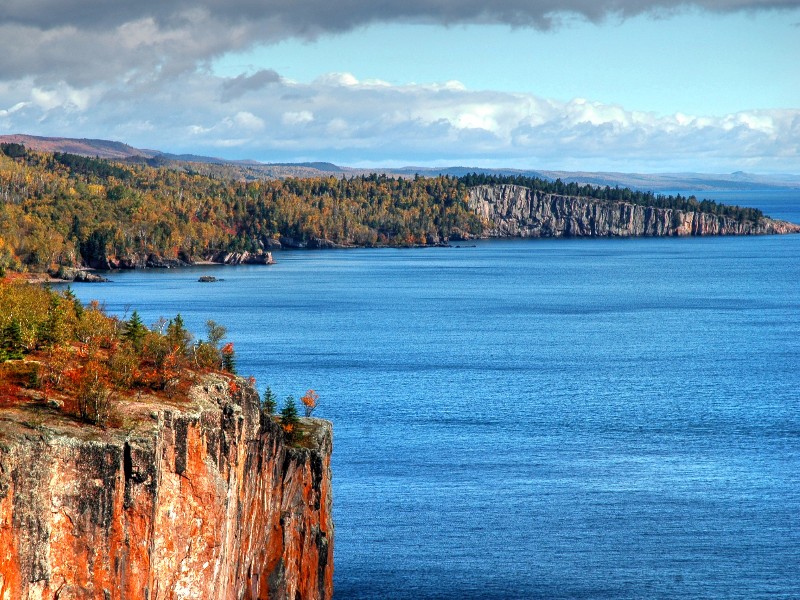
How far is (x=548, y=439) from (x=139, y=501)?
132 feet

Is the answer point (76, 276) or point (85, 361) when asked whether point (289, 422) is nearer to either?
point (85, 361)

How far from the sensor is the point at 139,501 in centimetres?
2472

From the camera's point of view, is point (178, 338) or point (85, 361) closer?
point (85, 361)

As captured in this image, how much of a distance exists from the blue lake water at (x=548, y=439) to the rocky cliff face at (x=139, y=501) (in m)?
12.5

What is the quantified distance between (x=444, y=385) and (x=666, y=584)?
36.2 meters

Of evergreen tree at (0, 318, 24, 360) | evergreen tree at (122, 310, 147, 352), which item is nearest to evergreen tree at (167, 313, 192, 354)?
evergreen tree at (122, 310, 147, 352)

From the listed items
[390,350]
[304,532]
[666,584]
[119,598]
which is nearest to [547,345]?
[390,350]

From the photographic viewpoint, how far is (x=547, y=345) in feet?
324

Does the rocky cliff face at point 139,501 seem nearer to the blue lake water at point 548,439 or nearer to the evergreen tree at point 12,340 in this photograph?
the evergreen tree at point 12,340

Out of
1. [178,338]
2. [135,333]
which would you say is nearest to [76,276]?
[135,333]

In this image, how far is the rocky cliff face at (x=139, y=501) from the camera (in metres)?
22.9

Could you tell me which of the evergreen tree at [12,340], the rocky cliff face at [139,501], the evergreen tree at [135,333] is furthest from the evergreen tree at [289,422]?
the evergreen tree at [12,340]

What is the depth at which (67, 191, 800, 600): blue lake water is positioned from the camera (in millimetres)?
44406

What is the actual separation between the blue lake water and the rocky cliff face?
12476mm
